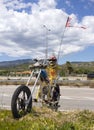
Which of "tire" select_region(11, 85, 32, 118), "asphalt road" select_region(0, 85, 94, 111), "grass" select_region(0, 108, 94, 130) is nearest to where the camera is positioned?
"grass" select_region(0, 108, 94, 130)

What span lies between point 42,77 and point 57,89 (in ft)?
3.64

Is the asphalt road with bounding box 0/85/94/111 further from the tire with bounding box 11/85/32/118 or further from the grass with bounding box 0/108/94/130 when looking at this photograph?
the grass with bounding box 0/108/94/130

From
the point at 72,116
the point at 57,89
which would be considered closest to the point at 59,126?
the point at 72,116

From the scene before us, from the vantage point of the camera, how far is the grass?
231 inches

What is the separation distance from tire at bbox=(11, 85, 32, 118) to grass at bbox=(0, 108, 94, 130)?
0.39 feet

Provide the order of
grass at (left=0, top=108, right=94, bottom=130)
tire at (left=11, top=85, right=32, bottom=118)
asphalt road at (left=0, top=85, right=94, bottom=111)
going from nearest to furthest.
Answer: grass at (left=0, top=108, right=94, bottom=130)
tire at (left=11, top=85, right=32, bottom=118)
asphalt road at (left=0, top=85, right=94, bottom=111)

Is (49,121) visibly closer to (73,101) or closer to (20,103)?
(20,103)

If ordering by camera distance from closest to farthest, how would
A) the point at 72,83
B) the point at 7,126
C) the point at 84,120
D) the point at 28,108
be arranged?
the point at 7,126 → the point at 84,120 → the point at 28,108 → the point at 72,83

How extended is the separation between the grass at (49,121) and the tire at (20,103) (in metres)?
0.12

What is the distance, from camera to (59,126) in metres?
5.87

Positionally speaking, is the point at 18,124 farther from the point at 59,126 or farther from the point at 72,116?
the point at 72,116

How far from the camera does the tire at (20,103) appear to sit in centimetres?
753

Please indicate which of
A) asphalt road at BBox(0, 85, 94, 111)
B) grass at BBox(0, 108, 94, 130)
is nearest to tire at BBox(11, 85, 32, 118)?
grass at BBox(0, 108, 94, 130)

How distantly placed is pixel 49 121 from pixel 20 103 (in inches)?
61.8
